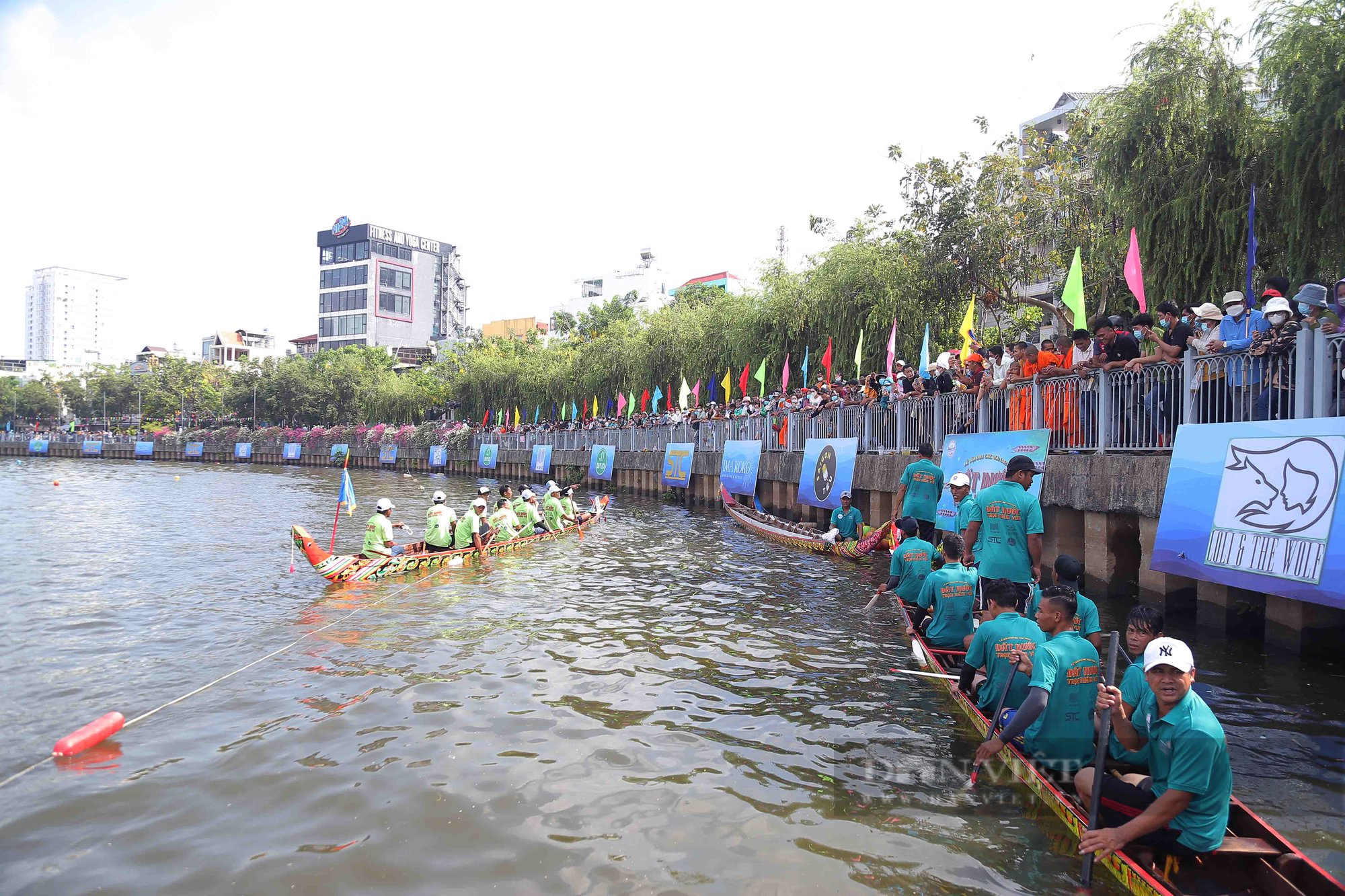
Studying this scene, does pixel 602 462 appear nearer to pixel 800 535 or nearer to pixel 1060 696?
pixel 800 535

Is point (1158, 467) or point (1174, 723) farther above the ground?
point (1158, 467)

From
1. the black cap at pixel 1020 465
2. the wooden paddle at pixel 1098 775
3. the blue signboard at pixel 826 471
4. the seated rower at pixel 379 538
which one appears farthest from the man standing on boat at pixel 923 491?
the seated rower at pixel 379 538

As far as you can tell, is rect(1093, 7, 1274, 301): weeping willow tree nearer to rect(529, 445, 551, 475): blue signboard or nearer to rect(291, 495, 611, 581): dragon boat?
rect(291, 495, 611, 581): dragon boat

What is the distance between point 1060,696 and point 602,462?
34259mm

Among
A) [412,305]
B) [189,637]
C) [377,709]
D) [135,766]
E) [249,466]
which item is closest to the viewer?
[135,766]

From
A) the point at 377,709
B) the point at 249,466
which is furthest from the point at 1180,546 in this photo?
the point at 249,466

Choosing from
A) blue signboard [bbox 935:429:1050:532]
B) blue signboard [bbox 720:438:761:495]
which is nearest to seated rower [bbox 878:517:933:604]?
blue signboard [bbox 935:429:1050:532]

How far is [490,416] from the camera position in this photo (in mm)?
61188

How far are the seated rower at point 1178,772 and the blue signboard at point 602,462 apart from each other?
1346 inches

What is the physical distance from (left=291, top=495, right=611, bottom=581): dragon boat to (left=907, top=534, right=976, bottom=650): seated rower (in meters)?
9.90

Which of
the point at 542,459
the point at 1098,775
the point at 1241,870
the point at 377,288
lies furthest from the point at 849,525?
the point at 377,288

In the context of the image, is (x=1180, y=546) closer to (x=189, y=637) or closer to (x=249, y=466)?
(x=189, y=637)

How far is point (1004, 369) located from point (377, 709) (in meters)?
11.6

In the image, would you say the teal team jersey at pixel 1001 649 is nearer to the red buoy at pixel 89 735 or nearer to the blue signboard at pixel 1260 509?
the blue signboard at pixel 1260 509
